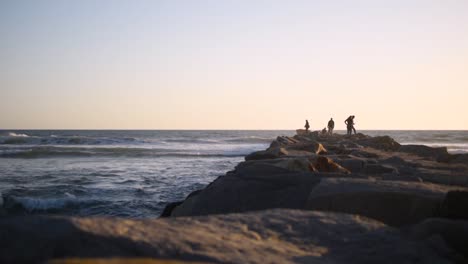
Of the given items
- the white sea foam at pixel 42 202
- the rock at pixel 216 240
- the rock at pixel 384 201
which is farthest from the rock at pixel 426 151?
the white sea foam at pixel 42 202

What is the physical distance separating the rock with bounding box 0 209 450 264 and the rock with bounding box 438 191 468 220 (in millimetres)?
A: 465

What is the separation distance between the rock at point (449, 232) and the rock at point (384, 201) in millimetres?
597

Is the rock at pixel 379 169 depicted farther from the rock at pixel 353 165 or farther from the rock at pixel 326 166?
the rock at pixel 326 166

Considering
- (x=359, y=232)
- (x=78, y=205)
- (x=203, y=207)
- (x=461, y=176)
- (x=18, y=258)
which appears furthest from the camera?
(x=78, y=205)

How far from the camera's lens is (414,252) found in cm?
205

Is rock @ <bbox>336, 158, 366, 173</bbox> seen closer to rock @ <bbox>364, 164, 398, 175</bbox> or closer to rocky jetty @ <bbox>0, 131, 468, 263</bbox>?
rock @ <bbox>364, 164, 398, 175</bbox>

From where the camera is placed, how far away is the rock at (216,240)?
57.6 inches

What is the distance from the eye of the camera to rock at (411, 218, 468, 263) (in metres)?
2.12

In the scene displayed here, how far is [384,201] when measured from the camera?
10.0ft

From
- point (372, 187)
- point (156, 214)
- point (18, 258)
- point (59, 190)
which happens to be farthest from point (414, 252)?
point (59, 190)

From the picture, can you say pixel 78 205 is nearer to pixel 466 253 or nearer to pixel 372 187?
pixel 372 187

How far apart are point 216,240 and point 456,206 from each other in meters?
1.66

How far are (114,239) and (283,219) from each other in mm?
1123

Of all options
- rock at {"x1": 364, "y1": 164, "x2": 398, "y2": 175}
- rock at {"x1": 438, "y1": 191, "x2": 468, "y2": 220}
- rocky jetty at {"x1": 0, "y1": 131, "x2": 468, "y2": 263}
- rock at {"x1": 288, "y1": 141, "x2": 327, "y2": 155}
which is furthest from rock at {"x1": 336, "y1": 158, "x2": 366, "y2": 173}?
rock at {"x1": 438, "y1": 191, "x2": 468, "y2": 220}
